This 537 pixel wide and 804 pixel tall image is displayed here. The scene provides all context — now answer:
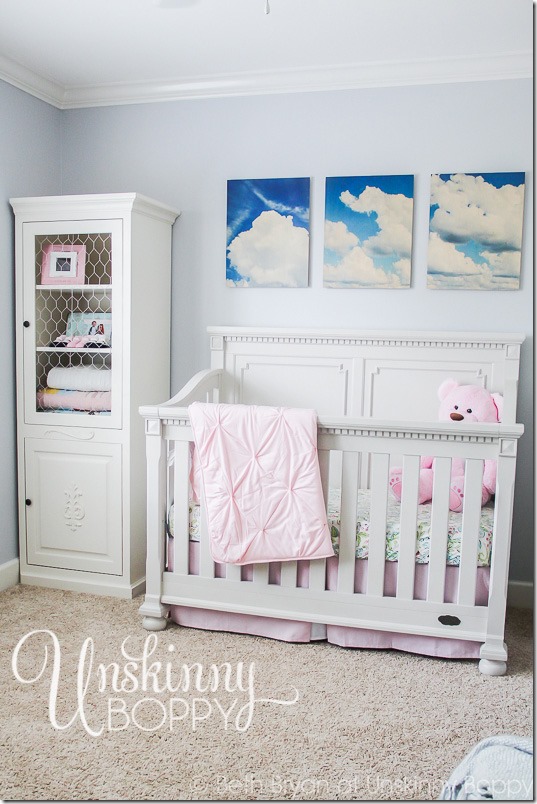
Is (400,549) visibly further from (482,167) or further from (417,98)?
(417,98)

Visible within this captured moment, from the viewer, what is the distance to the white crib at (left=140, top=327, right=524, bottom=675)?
7.23ft

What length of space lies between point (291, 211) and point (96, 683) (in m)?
2.01

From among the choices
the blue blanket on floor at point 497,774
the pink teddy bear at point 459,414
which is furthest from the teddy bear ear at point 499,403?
the blue blanket on floor at point 497,774

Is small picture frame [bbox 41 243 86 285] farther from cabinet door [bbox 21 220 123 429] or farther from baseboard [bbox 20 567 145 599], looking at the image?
baseboard [bbox 20 567 145 599]

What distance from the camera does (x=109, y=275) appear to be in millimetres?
2838

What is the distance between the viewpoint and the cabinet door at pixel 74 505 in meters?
2.85

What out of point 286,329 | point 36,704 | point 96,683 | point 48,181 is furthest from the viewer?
point 48,181

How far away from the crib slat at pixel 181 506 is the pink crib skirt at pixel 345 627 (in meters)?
0.03

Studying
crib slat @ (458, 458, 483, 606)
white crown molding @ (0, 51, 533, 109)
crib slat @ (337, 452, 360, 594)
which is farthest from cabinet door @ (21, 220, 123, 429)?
crib slat @ (458, 458, 483, 606)

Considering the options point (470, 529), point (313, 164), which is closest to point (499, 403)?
point (470, 529)

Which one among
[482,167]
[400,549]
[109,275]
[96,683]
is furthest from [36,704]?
[482,167]

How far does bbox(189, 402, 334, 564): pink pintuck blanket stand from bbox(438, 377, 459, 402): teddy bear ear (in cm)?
79

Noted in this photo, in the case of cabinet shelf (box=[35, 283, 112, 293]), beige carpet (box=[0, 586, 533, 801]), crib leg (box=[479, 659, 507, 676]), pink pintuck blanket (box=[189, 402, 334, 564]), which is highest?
cabinet shelf (box=[35, 283, 112, 293])

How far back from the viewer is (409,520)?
226 cm
